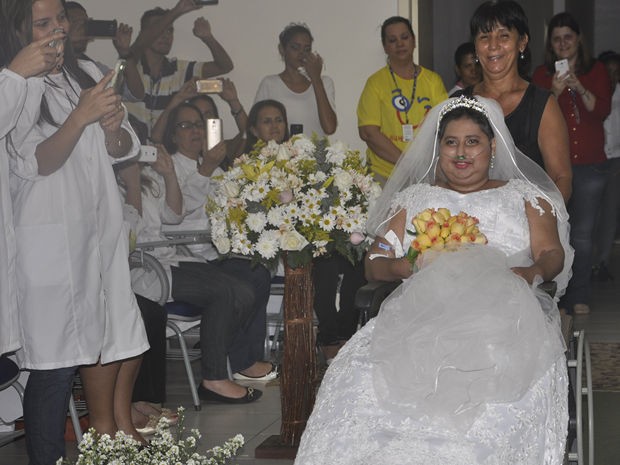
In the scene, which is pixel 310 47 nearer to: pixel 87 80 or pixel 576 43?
pixel 576 43

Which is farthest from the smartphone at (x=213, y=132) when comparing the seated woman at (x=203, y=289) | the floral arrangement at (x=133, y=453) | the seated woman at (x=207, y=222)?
the floral arrangement at (x=133, y=453)

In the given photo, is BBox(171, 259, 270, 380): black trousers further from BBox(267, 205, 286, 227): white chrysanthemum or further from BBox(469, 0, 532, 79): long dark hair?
BBox(469, 0, 532, 79): long dark hair

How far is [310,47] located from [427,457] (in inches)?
166

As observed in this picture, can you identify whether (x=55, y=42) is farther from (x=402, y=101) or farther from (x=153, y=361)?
(x=402, y=101)

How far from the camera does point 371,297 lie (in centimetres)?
353

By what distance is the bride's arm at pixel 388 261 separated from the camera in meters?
3.67

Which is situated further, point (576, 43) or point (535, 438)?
point (576, 43)

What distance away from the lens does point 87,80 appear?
425 centimetres

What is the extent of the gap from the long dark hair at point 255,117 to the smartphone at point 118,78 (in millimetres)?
1300

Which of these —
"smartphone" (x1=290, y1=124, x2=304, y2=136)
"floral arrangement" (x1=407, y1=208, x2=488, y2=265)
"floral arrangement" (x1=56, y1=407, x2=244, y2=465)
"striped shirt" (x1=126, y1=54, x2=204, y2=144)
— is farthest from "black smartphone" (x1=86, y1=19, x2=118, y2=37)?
"floral arrangement" (x1=56, y1=407, x2=244, y2=465)

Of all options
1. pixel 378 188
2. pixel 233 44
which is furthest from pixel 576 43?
pixel 378 188

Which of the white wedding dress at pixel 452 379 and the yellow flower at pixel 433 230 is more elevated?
the yellow flower at pixel 433 230

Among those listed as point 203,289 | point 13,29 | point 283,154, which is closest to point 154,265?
point 203,289

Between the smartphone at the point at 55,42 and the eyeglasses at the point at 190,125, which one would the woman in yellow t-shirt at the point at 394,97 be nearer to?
the eyeglasses at the point at 190,125
